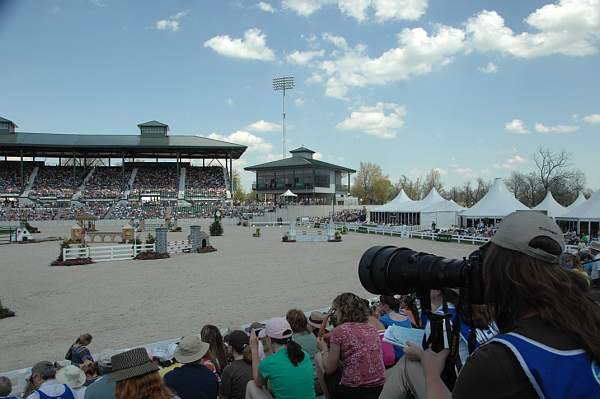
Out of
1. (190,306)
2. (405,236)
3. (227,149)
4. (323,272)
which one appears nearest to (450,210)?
(405,236)

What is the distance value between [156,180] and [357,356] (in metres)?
60.3

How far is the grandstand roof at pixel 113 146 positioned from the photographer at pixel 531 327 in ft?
190

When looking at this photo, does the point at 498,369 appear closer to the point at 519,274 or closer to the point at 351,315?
the point at 519,274

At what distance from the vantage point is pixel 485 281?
1.41 meters

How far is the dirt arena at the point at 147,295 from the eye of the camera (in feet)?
28.9

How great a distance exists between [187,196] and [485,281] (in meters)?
57.9

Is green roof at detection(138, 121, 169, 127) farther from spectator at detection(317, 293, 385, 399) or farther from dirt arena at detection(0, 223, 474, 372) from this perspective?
spectator at detection(317, 293, 385, 399)

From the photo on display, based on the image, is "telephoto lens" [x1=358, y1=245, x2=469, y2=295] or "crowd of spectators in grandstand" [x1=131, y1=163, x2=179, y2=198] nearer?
"telephoto lens" [x1=358, y1=245, x2=469, y2=295]

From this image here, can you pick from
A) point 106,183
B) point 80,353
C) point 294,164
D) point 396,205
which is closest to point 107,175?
point 106,183

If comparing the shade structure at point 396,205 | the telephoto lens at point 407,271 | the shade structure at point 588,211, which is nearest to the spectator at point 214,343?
the telephoto lens at point 407,271

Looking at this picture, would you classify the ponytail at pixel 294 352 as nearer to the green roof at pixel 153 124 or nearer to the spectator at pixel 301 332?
the spectator at pixel 301 332

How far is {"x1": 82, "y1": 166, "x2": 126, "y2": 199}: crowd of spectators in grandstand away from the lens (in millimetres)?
55562

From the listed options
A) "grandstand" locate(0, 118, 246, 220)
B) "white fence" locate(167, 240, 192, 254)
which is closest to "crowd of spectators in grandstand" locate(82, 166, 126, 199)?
"grandstand" locate(0, 118, 246, 220)

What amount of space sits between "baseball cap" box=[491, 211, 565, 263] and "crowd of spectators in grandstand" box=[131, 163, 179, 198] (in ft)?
191
